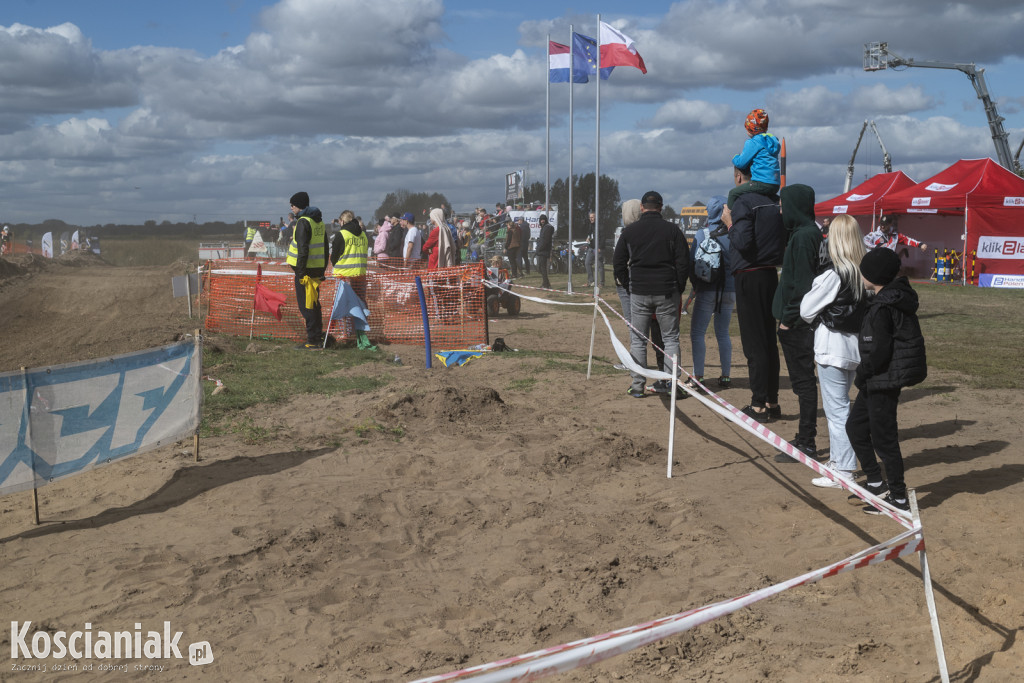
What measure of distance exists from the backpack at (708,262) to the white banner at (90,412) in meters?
5.03

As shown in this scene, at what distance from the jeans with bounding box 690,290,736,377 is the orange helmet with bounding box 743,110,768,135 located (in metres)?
1.91

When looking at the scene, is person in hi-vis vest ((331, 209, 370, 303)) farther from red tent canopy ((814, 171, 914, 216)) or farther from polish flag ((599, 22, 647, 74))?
red tent canopy ((814, 171, 914, 216))

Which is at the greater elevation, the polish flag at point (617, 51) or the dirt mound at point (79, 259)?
the polish flag at point (617, 51)

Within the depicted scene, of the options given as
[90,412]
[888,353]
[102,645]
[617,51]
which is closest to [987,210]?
[617,51]

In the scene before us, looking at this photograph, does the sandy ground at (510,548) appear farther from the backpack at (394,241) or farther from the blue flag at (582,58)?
the blue flag at (582,58)

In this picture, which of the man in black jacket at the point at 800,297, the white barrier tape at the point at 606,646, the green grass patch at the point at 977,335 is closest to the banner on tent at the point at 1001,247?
the green grass patch at the point at 977,335

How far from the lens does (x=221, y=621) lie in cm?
448

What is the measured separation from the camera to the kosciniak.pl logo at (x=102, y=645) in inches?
165

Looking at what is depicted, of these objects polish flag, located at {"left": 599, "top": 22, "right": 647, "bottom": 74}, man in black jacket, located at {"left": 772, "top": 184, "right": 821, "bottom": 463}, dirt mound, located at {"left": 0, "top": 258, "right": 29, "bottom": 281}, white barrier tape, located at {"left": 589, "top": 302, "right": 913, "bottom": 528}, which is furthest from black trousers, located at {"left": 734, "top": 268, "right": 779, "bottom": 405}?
dirt mound, located at {"left": 0, "top": 258, "right": 29, "bottom": 281}

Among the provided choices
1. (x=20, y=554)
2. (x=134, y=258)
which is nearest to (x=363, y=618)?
(x=20, y=554)

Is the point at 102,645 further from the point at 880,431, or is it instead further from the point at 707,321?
the point at 707,321

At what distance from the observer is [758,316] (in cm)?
752

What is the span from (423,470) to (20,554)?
116 inches

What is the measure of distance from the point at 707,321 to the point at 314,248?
6473mm
